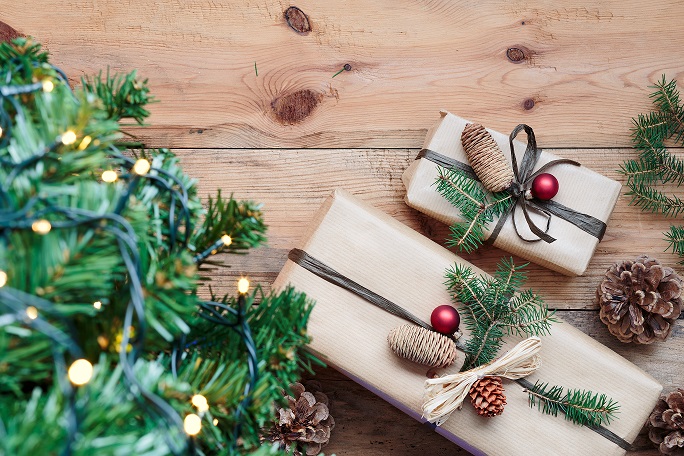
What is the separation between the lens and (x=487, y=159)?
1.02 m

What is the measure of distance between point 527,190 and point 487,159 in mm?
104

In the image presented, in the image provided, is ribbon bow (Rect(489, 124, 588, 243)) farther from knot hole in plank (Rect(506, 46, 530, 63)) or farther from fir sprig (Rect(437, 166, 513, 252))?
knot hole in plank (Rect(506, 46, 530, 63))

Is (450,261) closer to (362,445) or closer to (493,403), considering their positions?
(493,403)

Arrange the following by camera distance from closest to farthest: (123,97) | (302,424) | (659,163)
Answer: (123,97) → (302,424) → (659,163)

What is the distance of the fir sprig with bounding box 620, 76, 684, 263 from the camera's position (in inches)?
44.8

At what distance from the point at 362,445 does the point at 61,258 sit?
86cm

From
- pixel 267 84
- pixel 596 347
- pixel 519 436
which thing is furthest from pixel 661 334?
pixel 267 84

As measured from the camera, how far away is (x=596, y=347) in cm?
100

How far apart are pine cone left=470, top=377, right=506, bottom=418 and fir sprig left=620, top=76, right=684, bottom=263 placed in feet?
1.68

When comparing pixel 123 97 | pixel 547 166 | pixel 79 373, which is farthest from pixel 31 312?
pixel 547 166

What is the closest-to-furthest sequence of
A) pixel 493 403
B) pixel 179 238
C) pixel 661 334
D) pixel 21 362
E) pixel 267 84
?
pixel 21 362, pixel 179 238, pixel 493 403, pixel 661 334, pixel 267 84

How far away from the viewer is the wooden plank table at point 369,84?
116 cm

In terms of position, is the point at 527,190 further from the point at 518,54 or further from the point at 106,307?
the point at 106,307

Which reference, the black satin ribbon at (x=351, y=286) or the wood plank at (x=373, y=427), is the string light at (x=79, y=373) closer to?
the black satin ribbon at (x=351, y=286)
